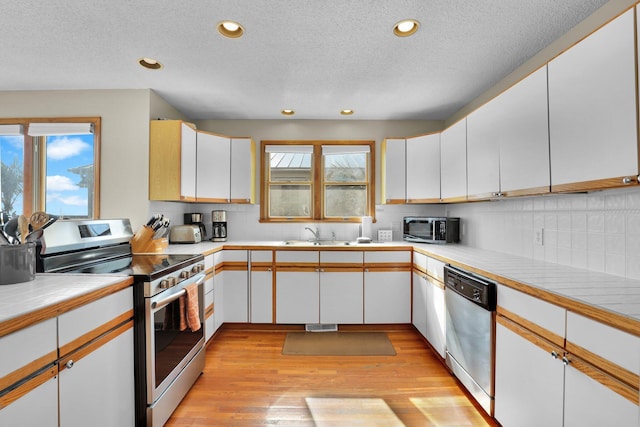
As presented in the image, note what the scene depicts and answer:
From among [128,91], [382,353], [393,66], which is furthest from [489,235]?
[128,91]

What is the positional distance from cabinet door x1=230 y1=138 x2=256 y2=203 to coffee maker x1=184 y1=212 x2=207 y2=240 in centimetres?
50

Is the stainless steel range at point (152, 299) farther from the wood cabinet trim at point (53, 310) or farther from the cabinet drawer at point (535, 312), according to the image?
the cabinet drawer at point (535, 312)

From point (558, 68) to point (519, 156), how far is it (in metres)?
0.51

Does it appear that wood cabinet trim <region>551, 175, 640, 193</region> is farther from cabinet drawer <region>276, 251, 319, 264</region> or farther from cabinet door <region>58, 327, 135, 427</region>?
cabinet door <region>58, 327, 135, 427</region>

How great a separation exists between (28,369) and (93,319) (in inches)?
11.8

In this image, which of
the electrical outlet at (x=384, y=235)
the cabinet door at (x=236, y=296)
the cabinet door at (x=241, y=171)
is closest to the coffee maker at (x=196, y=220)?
the cabinet door at (x=241, y=171)

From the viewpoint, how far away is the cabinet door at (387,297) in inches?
119

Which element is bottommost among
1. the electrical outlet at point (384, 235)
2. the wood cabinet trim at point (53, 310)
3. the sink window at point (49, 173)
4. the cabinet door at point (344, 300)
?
the cabinet door at point (344, 300)

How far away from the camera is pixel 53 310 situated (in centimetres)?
108

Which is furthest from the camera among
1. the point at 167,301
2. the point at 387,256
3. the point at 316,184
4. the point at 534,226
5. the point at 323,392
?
the point at 316,184

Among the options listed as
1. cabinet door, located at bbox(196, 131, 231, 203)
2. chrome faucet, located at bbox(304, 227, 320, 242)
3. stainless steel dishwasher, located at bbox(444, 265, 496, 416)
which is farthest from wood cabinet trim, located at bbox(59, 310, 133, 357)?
chrome faucet, located at bbox(304, 227, 320, 242)

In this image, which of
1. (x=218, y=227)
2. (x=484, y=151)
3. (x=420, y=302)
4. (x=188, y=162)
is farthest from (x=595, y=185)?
(x=218, y=227)

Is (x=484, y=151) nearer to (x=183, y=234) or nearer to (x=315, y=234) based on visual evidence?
(x=315, y=234)

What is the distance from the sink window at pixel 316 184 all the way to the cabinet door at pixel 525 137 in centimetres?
183
